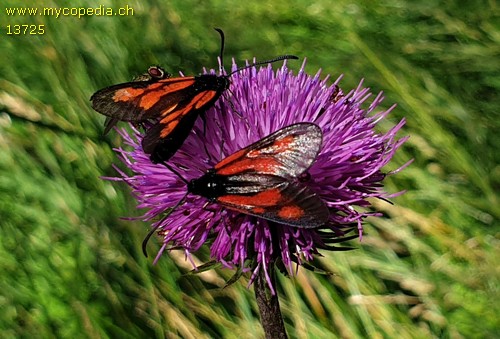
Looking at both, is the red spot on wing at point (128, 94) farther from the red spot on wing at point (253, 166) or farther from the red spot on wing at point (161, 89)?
the red spot on wing at point (253, 166)

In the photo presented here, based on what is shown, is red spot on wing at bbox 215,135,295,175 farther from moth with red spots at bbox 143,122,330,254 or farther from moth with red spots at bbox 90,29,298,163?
moth with red spots at bbox 90,29,298,163

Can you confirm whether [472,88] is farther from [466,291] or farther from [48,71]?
[48,71]

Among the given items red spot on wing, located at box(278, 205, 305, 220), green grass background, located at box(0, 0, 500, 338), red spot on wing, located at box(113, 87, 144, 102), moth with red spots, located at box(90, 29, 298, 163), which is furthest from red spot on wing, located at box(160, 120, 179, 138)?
green grass background, located at box(0, 0, 500, 338)

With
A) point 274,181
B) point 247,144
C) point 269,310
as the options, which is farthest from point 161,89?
point 269,310

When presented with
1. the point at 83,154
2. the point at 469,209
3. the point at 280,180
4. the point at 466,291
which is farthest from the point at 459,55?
the point at 280,180

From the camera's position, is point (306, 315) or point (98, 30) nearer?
point (306, 315)

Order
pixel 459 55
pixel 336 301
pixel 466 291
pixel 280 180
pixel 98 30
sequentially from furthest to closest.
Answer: pixel 98 30, pixel 459 55, pixel 336 301, pixel 466 291, pixel 280 180
